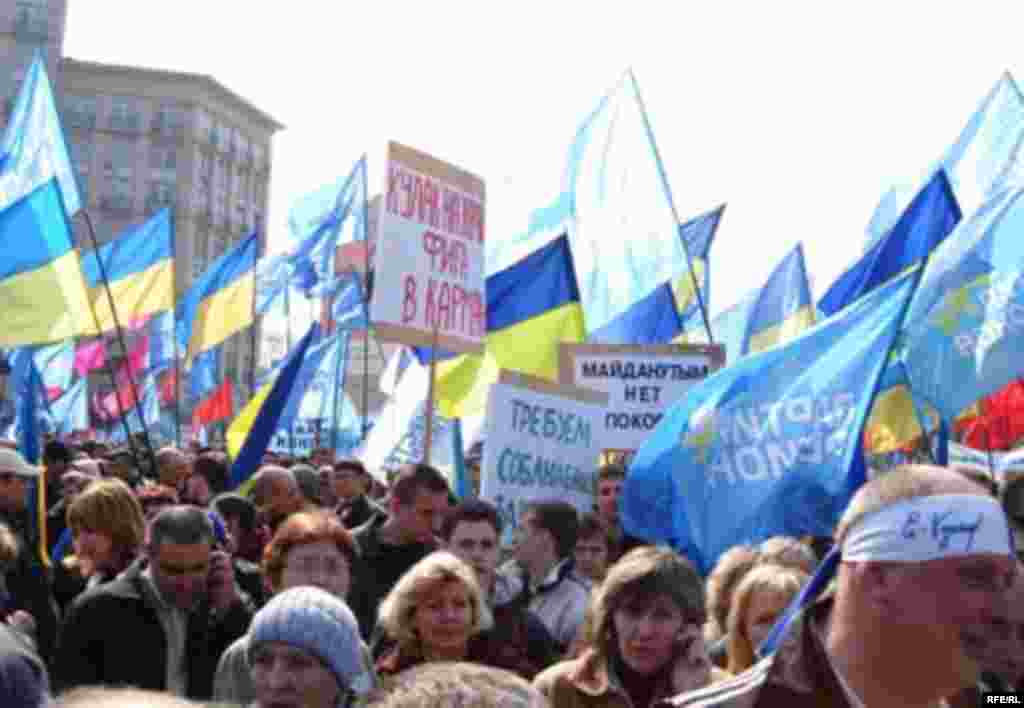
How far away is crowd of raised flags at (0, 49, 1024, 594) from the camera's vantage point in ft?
19.0

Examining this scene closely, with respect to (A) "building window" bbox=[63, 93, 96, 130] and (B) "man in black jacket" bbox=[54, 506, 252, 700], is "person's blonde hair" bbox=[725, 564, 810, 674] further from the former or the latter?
(A) "building window" bbox=[63, 93, 96, 130]

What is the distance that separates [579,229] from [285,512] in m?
5.17

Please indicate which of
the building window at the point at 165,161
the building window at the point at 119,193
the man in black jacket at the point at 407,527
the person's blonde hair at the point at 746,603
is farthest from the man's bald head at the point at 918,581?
the building window at the point at 119,193

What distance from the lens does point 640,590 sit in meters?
4.30

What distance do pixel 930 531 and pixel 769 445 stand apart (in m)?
3.20

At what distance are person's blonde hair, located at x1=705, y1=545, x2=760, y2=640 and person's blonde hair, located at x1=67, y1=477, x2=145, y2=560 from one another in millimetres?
2172

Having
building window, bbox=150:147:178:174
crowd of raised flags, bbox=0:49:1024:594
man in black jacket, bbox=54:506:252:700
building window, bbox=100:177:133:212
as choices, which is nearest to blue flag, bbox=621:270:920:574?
crowd of raised flags, bbox=0:49:1024:594

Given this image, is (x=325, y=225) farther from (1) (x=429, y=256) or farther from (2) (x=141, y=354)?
(2) (x=141, y=354)

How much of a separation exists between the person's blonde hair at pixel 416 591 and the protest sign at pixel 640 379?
4.29 metres

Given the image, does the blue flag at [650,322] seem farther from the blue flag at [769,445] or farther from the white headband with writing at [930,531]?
the white headband with writing at [930,531]

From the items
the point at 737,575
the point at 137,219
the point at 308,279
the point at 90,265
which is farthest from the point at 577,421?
the point at 137,219

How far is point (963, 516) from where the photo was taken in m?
2.59

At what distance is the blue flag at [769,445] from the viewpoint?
563 cm

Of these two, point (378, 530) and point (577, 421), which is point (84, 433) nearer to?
point (577, 421)
